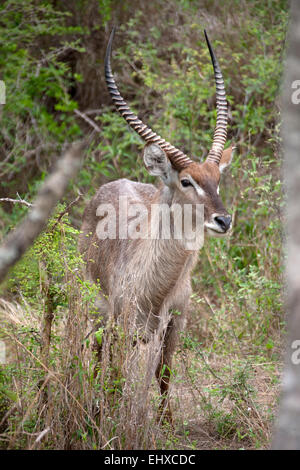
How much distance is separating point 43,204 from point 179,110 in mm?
5797

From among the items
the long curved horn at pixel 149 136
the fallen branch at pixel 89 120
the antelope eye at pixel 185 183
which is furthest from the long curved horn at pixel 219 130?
the fallen branch at pixel 89 120

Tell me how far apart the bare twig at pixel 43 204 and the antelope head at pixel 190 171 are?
2.22m

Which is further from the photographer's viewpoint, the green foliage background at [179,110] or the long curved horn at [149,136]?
the green foliage background at [179,110]

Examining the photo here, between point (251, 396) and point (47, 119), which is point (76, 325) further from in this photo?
point (47, 119)

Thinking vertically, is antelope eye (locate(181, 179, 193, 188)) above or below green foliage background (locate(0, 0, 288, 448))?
above

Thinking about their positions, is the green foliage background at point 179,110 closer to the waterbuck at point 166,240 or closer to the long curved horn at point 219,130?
the long curved horn at point 219,130

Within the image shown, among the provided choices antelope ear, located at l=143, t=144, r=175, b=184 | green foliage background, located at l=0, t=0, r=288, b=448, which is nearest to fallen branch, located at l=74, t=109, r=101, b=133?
green foliage background, located at l=0, t=0, r=288, b=448

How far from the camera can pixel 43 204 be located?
6.53ft

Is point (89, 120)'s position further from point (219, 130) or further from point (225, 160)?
point (225, 160)

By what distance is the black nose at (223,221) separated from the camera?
4.16 metres

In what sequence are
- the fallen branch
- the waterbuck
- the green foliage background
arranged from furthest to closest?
the fallen branch → the green foliage background → the waterbuck

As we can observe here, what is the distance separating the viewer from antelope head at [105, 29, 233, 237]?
4.26 metres

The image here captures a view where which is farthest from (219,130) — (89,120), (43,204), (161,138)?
(89,120)

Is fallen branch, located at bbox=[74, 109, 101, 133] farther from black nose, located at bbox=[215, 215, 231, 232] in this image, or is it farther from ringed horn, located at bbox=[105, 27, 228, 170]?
black nose, located at bbox=[215, 215, 231, 232]
